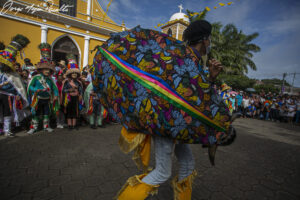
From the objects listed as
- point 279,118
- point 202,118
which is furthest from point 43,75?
point 279,118

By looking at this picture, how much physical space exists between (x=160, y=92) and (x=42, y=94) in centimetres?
458

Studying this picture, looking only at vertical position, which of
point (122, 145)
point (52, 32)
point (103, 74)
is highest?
point (52, 32)

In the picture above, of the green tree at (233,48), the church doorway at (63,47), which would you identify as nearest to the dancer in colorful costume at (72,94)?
the church doorway at (63,47)

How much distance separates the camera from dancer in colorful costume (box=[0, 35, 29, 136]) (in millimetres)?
4027

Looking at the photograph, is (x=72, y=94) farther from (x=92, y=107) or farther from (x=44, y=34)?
(x=44, y=34)

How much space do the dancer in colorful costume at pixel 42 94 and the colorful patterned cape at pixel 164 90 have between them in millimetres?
4191

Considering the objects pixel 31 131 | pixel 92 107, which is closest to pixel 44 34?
pixel 92 107

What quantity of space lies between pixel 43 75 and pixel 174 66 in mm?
4701

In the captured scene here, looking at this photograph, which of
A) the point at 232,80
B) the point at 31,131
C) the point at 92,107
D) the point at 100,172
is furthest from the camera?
the point at 232,80

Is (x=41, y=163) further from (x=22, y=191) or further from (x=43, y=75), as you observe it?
(x=43, y=75)

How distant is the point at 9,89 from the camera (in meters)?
4.21

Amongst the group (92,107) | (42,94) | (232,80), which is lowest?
(92,107)

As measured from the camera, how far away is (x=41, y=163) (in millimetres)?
2826

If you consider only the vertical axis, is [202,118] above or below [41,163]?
above
